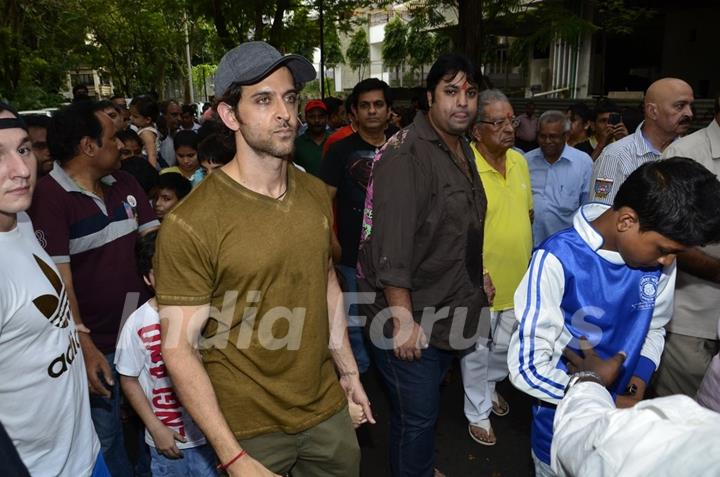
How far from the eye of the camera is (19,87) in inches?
612

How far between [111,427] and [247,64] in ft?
7.12

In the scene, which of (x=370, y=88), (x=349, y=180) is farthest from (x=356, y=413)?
(x=370, y=88)

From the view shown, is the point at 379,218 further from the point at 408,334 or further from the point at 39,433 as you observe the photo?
the point at 39,433

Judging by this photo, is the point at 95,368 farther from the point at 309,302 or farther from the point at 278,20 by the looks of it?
the point at 278,20

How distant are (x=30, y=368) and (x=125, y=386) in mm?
837

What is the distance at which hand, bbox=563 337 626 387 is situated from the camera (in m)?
2.25

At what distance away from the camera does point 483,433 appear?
416 cm

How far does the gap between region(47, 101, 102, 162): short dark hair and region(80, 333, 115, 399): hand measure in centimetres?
108

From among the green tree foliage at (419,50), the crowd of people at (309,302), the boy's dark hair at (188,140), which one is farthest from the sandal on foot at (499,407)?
the green tree foliage at (419,50)

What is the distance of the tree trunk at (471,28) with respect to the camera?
10.0 metres

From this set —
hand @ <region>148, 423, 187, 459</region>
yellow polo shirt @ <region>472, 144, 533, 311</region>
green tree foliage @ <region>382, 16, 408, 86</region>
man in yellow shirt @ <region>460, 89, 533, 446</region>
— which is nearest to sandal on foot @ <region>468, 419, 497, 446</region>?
man in yellow shirt @ <region>460, 89, 533, 446</region>

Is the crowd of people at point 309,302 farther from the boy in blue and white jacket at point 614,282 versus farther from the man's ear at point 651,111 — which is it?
the man's ear at point 651,111

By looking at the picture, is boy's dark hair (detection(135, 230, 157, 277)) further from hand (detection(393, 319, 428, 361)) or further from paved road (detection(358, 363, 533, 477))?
paved road (detection(358, 363, 533, 477))

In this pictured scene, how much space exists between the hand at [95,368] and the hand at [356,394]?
1.23 m
